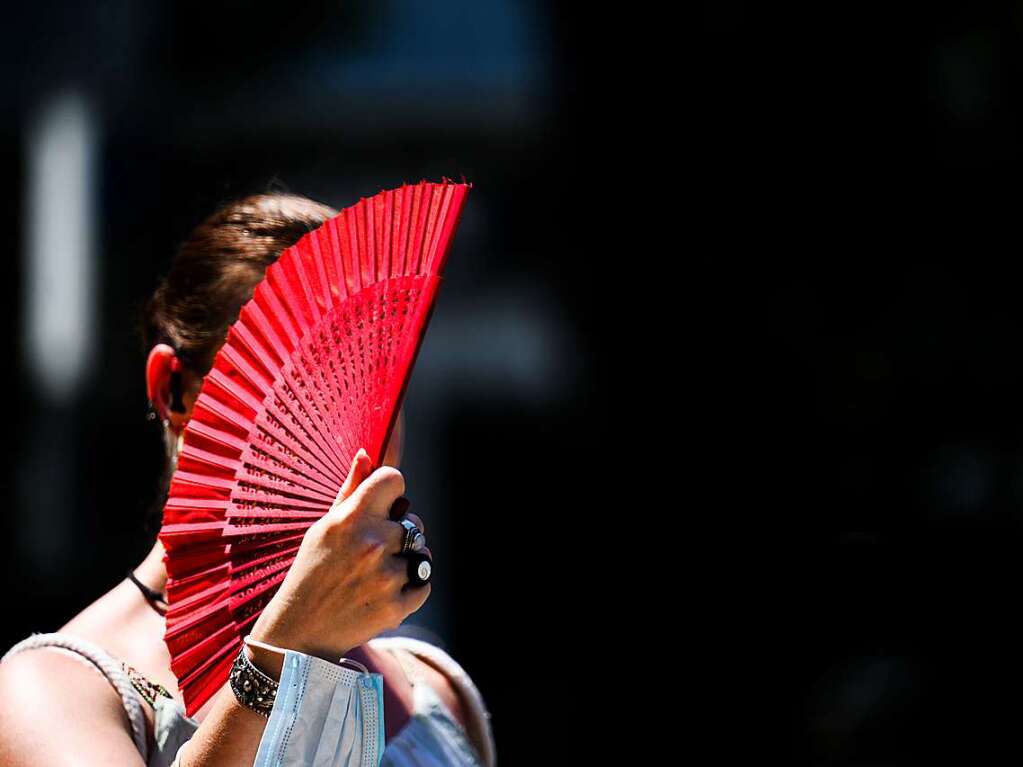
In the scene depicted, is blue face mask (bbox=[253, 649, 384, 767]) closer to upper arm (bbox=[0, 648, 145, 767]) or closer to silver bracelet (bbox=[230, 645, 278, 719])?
silver bracelet (bbox=[230, 645, 278, 719])

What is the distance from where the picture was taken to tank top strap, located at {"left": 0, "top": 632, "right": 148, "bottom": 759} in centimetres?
110

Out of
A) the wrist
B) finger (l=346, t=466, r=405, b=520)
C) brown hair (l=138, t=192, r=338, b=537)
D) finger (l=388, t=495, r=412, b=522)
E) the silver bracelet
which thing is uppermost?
brown hair (l=138, t=192, r=338, b=537)

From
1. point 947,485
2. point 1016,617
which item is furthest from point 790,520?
point 1016,617

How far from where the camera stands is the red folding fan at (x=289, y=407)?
1.00 m

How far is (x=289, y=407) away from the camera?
106 cm

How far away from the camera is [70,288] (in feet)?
7.95

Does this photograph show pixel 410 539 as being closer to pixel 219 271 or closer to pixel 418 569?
pixel 418 569

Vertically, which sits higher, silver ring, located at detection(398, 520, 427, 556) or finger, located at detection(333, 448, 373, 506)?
finger, located at detection(333, 448, 373, 506)

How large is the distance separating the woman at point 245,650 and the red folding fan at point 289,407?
0.20 feet

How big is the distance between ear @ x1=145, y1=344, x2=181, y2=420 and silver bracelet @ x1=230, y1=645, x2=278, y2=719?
1.36ft

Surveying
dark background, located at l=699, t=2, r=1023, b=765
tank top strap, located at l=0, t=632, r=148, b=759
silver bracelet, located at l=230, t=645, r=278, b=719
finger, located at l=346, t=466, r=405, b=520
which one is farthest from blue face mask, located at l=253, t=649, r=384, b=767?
dark background, located at l=699, t=2, r=1023, b=765

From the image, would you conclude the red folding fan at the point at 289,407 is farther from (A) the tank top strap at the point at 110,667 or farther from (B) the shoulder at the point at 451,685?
(B) the shoulder at the point at 451,685

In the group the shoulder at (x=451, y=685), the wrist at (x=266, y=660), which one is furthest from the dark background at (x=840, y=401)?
the wrist at (x=266, y=660)

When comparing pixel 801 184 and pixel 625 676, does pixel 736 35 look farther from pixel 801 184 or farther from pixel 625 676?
pixel 625 676
